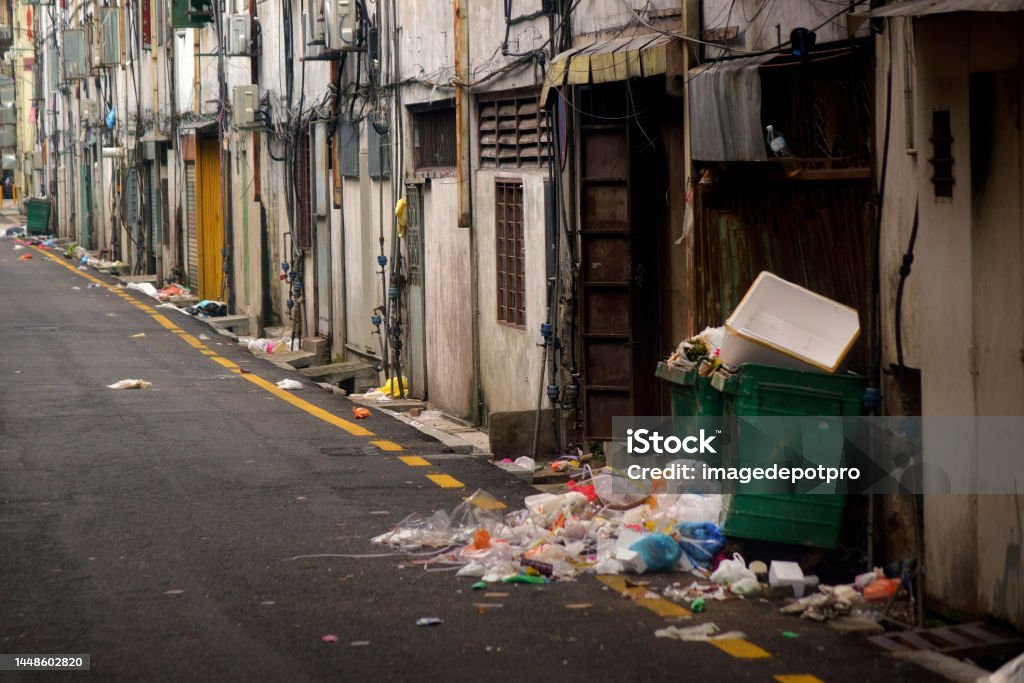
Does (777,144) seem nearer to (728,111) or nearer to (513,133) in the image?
(728,111)

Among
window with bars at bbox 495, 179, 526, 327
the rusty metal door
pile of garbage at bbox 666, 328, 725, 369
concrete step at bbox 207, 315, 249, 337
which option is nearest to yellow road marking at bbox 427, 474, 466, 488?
the rusty metal door

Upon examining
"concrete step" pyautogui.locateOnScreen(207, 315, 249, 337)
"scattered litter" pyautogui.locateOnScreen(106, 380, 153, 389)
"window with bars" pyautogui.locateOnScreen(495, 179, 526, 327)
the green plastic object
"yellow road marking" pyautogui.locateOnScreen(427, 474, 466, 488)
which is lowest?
the green plastic object

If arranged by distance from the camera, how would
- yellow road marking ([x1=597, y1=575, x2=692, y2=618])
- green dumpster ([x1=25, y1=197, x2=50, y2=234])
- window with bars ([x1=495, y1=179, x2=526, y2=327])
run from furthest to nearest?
green dumpster ([x1=25, y1=197, x2=50, y2=234]), window with bars ([x1=495, y1=179, x2=526, y2=327]), yellow road marking ([x1=597, y1=575, x2=692, y2=618])

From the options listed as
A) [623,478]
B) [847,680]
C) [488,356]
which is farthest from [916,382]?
[488,356]

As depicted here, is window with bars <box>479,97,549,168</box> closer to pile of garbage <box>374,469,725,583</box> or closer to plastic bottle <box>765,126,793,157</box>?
plastic bottle <box>765,126,793,157</box>

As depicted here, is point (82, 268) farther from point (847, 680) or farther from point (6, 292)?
point (847, 680)

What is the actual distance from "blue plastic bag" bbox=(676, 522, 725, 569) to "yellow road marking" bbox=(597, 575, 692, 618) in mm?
412

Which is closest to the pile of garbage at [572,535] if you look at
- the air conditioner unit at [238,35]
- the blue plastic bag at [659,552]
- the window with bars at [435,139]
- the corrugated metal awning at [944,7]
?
the blue plastic bag at [659,552]

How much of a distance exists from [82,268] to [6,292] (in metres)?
9.36

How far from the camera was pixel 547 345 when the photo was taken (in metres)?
12.1

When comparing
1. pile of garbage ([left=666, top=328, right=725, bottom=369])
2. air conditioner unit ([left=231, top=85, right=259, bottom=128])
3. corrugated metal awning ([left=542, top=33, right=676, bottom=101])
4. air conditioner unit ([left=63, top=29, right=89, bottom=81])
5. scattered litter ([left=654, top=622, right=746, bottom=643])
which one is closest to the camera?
scattered litter ([left=654, top=622, right=746, bottom=643])

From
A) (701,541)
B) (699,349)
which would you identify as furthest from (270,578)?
(699,349)

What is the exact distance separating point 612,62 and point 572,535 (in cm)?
343

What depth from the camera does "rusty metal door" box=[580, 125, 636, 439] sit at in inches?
447
